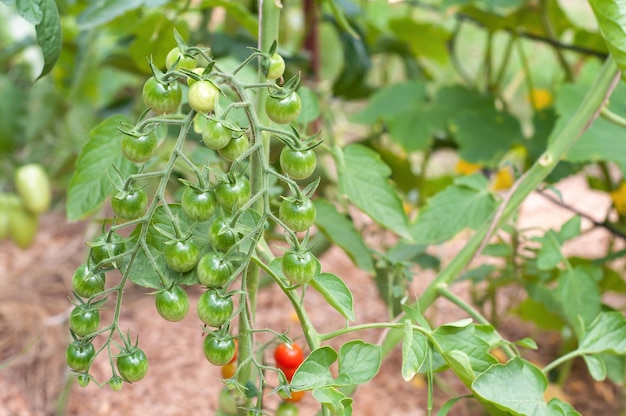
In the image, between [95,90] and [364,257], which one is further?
[95,90]

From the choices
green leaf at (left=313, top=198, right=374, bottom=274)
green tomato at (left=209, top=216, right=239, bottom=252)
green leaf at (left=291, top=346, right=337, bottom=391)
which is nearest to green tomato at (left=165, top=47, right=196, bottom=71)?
green tomato at (left=209, top=216, right=239, bottom=252)

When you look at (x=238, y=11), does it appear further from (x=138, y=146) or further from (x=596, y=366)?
(x=596, y=366)

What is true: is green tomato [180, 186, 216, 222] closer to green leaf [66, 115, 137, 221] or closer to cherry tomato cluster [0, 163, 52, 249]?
green leaf [66, 115, 137, 221]

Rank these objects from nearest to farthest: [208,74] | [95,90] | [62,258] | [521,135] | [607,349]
A: [208,74]
[607,349]
[521,135]
[62,258]
[95,90]

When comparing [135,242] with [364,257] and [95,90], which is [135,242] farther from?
[95,90]

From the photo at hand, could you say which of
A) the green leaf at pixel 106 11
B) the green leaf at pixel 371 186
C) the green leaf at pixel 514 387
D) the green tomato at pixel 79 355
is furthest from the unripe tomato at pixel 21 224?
the green leaf at pixel 514 387

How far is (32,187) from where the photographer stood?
4.80 feet

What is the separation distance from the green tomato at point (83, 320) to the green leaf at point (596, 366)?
472 millimetres

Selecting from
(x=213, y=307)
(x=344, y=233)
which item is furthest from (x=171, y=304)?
(x=344, y=233)

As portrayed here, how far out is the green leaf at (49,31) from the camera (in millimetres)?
603

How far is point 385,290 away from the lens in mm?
963

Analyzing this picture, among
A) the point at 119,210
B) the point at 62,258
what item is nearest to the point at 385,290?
the point at 119,210

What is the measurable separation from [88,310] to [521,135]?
3.08ft

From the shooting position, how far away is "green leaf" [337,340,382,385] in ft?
1.84
